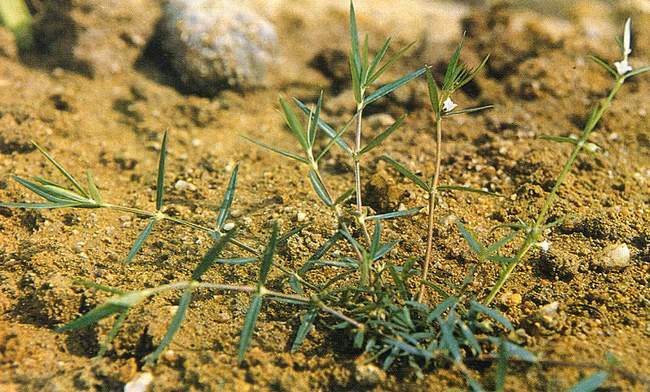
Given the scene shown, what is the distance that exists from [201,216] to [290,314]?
61cm

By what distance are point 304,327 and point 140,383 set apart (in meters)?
0.44

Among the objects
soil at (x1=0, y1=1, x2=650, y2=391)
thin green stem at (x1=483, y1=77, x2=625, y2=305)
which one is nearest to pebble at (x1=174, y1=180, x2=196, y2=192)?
soil at (x1=0, y1=1, x2=650, y2=391)

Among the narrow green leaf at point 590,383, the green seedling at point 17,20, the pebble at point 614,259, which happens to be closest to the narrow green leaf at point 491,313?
the narrow green leaf at point 590,383

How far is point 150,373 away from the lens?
158cm

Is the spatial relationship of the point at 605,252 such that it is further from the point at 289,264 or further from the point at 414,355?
the point at 289,264

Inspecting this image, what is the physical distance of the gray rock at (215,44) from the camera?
2.97 metres

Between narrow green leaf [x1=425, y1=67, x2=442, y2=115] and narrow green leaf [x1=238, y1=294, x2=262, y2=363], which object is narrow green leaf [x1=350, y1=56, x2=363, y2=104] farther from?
narrow green leaf [x1=238, y1=294, x2=262, y2=363]

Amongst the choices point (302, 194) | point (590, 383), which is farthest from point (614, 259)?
point (302, 194)

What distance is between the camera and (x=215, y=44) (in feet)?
9.77

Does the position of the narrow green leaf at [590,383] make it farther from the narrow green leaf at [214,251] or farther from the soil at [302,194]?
the narrow green leaf at [214,251]

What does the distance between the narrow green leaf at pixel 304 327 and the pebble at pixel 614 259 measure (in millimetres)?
932

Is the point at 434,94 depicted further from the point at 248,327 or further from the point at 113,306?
the point at 113,306

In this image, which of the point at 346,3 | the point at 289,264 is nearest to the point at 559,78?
the point at 346,3

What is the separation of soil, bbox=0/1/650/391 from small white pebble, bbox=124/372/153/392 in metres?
0.03
